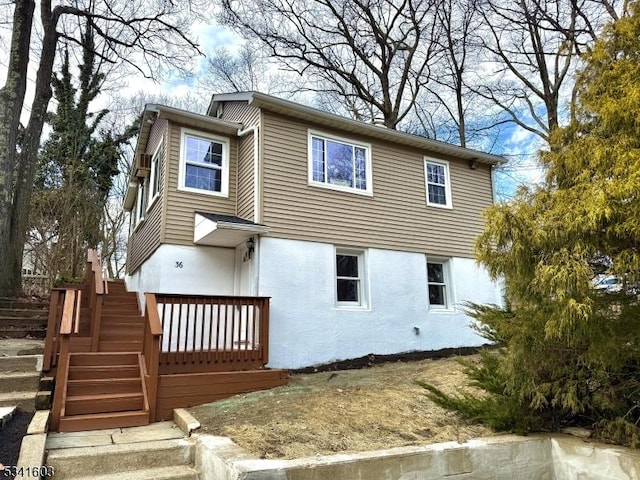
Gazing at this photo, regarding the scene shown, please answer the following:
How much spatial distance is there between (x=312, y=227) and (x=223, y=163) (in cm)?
242

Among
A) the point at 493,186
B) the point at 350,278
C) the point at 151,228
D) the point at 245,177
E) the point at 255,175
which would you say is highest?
the point at 493,186

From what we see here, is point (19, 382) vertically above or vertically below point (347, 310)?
below

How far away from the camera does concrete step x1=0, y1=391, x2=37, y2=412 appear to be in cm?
505

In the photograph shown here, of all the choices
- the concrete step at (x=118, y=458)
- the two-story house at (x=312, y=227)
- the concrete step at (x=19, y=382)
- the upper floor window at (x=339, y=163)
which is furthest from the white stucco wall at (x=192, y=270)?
the concrete step at (x=118, y=458)

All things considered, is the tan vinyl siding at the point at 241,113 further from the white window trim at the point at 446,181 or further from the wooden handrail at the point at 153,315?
the white window trim at the point at 446,181

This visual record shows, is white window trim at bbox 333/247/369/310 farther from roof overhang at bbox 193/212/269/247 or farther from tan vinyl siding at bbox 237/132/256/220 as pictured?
tan vinyl siding at bbox 237/132/256/220

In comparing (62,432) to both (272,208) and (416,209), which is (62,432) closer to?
(272,208)

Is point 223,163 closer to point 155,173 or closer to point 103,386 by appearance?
point 155,173

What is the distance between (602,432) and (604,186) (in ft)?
7.26

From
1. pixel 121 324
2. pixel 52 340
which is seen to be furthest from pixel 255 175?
pixel 52 340

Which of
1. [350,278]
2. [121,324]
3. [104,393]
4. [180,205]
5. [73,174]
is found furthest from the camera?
[73,174]

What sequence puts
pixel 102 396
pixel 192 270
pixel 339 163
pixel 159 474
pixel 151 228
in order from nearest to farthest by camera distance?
1. pixel 159 474
2. pixel 102 396
3. pixel 192 270
4. pixel 339 163
5. pixel 151 228

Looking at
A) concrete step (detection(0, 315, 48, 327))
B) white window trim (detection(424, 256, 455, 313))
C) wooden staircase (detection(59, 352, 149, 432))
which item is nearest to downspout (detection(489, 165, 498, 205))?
white window trim (detection(424, 256, 455, 313))

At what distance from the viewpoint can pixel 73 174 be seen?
667 inches
